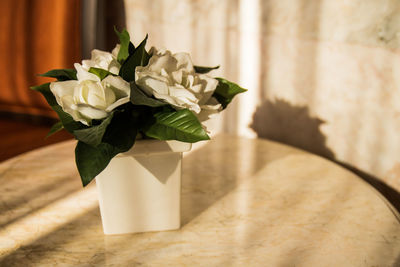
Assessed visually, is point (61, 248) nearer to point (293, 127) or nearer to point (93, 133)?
point (93, 133)

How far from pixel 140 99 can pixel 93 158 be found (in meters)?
0.11

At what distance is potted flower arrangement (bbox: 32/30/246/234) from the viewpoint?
56 centimetres

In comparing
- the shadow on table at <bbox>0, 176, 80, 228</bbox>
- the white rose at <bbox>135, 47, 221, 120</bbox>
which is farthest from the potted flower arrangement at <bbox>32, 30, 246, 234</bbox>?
the shadow on table at <bbox>0, 176, 80, 228</bbox>

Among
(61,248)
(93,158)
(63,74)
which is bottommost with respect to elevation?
(61,248)

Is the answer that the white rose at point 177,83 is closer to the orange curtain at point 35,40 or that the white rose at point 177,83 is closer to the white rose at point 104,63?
the white rose at point 104,63

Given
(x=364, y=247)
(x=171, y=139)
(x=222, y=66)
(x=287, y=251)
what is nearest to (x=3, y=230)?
(x=171, y=139)

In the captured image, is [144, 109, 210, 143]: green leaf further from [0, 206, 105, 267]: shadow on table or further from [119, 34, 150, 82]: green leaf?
[0, 206, 105, 267]: shadow on table

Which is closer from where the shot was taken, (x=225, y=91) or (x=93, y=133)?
(x=93, y=133)

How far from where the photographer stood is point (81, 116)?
1.85ft

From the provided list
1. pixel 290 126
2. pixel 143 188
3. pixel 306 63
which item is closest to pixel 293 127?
pixel 290 126

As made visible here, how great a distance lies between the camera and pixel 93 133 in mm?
546

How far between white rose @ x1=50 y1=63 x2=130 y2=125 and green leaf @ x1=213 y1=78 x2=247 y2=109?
0.18 m

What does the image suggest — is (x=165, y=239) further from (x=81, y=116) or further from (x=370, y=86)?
(x=370, y=86)

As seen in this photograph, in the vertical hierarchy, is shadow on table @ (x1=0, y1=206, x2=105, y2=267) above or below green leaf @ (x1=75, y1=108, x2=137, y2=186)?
below
